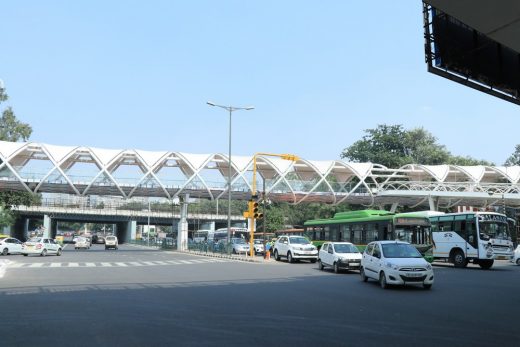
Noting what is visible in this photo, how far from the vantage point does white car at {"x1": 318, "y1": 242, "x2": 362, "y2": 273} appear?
24.9m

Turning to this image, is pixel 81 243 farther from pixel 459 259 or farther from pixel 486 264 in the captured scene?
pixel 486 264

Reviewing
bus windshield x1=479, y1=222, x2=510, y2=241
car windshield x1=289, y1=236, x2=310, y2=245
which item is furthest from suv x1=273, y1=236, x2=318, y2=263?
bus windshield x1=479, y1=222, x2=510, y2=241

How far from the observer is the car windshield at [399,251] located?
17.8 metres

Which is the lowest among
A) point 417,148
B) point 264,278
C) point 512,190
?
point 264,278

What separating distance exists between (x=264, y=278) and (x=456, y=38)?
12023 millimetres

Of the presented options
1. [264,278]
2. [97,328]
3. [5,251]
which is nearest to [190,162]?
[5,251]

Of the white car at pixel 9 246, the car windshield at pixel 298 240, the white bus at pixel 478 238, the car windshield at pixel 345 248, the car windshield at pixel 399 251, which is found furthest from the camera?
the white car at pixel 9 246

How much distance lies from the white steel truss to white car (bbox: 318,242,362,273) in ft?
123

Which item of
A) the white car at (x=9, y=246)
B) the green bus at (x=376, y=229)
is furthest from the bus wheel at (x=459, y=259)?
the white car at (x=9, y=246)

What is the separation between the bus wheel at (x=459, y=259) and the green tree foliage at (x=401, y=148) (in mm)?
57509

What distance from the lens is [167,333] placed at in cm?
892

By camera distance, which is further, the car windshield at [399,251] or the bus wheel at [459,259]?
the bus wheel at [459,259]

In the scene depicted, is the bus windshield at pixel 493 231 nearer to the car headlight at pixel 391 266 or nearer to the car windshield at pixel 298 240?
the car windshield at pixel 298 240

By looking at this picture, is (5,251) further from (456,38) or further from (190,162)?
(456,38)
